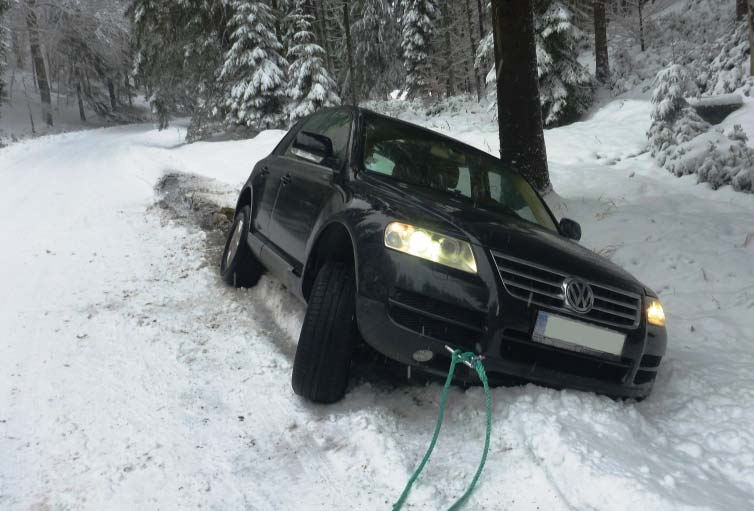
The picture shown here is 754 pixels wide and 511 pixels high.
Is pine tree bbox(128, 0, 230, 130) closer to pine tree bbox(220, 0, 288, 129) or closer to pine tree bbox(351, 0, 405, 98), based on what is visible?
pine tree bbox(220, 0, 288, 129)

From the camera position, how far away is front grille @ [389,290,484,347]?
2387 mm

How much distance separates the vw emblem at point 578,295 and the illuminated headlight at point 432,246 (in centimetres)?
48

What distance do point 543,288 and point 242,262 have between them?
2.88 meters

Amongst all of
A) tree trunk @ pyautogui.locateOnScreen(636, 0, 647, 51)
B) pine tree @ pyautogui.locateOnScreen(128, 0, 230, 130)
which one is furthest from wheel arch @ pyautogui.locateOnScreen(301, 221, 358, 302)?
tree trunk @ pyautogui.locateOnScreen(636, 0, 647, 51)

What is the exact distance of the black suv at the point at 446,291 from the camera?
2.40 m

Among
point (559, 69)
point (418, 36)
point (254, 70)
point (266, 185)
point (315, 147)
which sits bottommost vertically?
point (266, 185)

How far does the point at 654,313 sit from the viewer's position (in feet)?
9.49

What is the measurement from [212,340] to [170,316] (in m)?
0.59

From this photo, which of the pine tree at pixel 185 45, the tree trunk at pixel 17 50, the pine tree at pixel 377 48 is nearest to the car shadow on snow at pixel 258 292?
the pine tree at pixel 185 45

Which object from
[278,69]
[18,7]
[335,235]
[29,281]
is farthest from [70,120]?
[335,235]

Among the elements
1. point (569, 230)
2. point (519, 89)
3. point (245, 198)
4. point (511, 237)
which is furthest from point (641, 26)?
point (511, 237)

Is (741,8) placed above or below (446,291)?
above

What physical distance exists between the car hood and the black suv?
0.03 ft

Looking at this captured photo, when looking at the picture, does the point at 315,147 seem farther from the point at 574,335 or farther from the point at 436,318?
the point at 574,335
